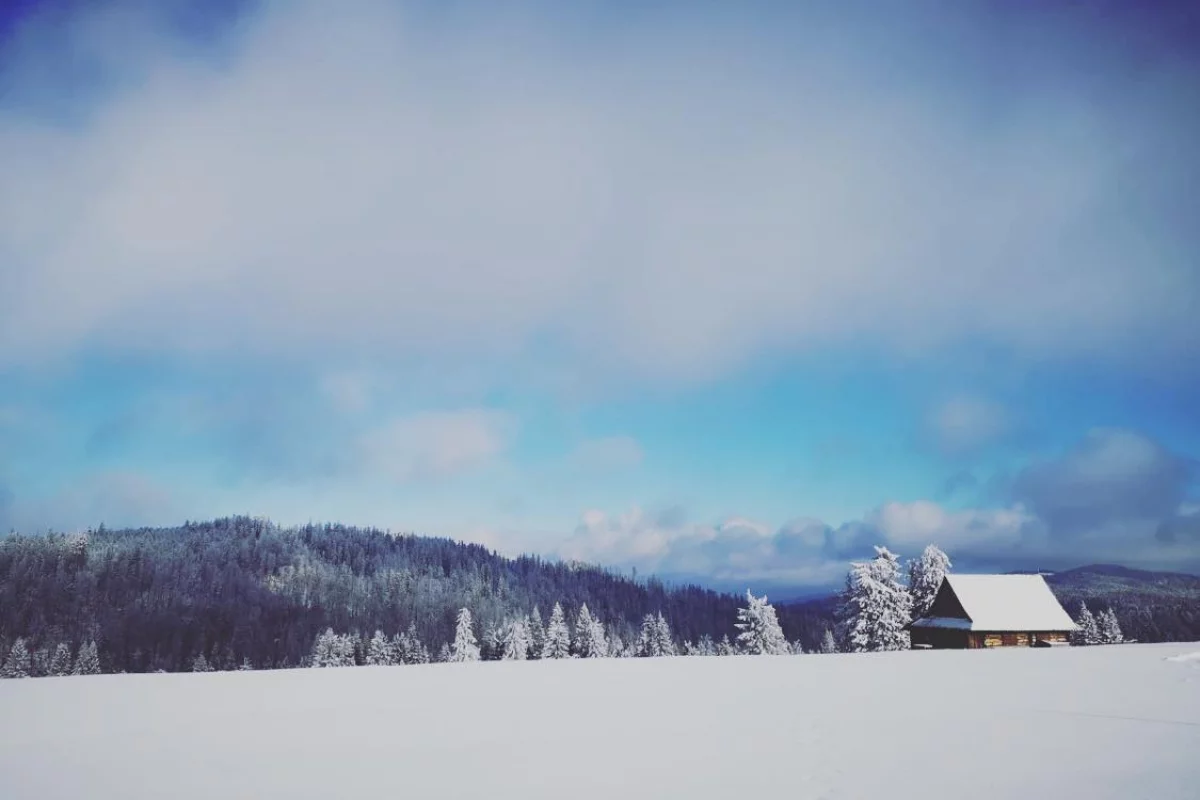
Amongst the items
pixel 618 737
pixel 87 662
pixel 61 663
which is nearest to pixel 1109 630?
pixel 618 737

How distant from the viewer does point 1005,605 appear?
48.4 meters

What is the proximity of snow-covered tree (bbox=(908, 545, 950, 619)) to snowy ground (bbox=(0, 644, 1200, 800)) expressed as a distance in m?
33.7

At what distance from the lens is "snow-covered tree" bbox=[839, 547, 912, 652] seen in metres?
50.1

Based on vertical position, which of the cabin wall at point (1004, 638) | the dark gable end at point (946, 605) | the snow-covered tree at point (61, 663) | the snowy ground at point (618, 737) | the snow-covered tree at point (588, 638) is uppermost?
the dark gable end at point (946, 605)

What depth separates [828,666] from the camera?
89.0 feet

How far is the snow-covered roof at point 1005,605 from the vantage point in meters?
47.1

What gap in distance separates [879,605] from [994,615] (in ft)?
25.1

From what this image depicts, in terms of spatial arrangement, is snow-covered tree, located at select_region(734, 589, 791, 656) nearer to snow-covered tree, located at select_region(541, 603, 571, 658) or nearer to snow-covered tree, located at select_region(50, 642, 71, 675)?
snow-covered tree, located at select_region(541, 603, 571, 658)

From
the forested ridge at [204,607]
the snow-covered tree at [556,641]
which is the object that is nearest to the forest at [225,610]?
the forested ridge at [204,607]

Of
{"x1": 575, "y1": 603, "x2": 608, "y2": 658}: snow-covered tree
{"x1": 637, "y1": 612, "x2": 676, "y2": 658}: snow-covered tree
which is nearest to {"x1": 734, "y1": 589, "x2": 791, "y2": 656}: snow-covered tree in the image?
{"x1": 575, "y1": 603, "x2": 608, "y2": 658}: snow-covered tree

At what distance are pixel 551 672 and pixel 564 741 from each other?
14.9 m

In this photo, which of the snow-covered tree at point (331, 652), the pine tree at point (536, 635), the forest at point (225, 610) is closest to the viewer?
the pine tree at point (536, 635)

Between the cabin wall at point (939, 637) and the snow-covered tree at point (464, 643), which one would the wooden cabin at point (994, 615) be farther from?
the snow-covered tree at point (464, 643)

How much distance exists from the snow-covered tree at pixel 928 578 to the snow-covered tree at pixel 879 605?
4.55 m
